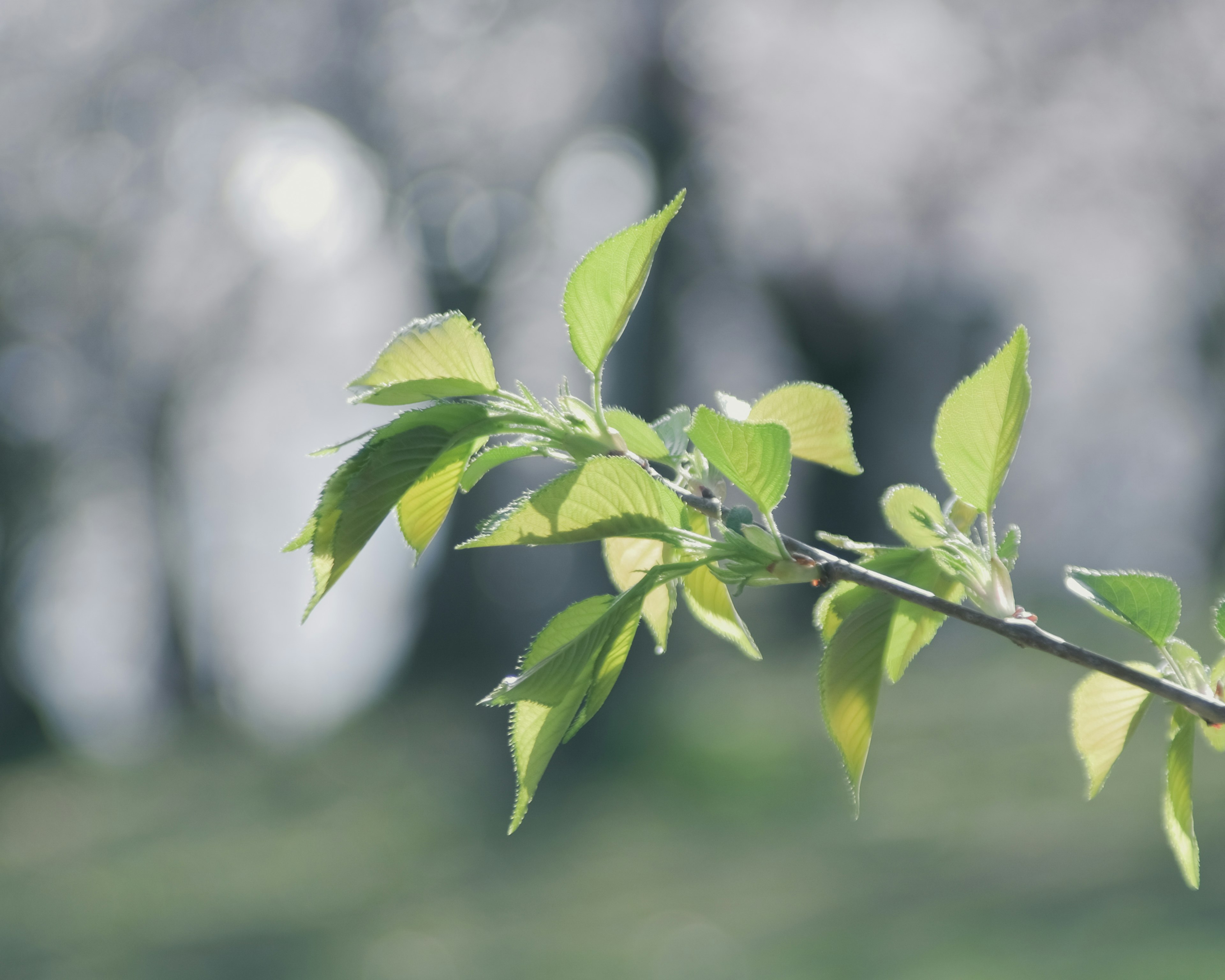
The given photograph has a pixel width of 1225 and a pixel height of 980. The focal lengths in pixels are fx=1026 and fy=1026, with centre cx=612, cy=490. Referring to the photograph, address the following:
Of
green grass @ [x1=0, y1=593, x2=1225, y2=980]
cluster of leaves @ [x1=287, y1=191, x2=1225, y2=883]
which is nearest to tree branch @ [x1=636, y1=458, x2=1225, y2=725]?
cluster of leaves @ [x1=287, y1=191, x2=1225, y2=883]

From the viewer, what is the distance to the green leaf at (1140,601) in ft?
1.41

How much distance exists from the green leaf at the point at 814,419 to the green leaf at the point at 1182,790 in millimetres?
179

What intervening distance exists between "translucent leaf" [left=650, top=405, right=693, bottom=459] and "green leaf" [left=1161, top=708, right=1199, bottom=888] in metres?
0.25

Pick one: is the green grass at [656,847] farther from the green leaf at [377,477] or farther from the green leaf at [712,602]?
the green leaf at [377,477]

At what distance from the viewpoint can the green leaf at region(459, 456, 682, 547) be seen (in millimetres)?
395

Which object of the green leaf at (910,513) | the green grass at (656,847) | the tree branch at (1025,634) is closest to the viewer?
the tree branch at (1025,634)

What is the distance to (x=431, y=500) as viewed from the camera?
457mm

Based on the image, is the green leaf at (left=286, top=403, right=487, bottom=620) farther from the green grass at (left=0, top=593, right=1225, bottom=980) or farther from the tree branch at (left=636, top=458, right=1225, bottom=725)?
the green grass at (left=0, top=593, right=1225, bottom=980)

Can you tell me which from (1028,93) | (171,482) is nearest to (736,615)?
(1028,93)

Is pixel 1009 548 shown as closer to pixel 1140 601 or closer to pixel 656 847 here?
pixel 1140 601

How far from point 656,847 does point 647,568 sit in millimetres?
4805

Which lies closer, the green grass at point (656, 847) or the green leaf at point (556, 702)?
the green leaf at point (556, 702)

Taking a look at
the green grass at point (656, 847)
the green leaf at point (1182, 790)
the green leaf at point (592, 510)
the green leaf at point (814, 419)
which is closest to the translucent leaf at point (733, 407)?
the green leaf at point (814, 419)

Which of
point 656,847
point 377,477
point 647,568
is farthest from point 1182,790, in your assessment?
point 656,847
